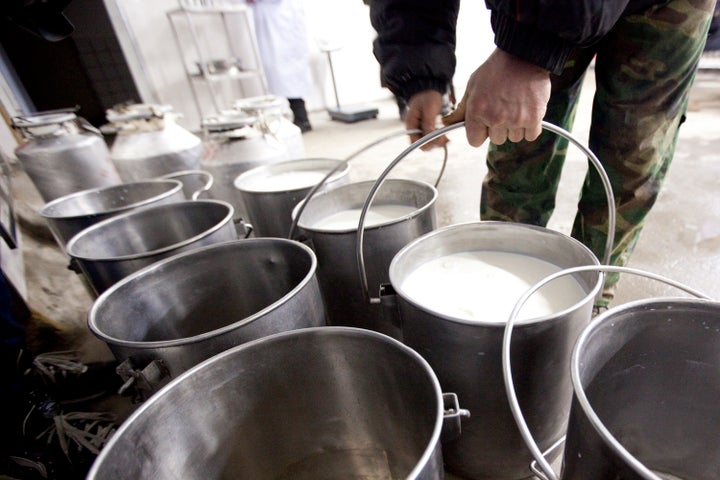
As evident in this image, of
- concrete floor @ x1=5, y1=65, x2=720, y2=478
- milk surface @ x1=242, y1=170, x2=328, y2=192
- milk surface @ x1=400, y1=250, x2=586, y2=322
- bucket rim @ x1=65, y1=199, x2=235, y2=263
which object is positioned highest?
bucket rim @ x1=65, y1=199, x2=235, y2=263

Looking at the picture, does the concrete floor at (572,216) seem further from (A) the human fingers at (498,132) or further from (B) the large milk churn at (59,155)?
(A) the human fingers at (498,132)

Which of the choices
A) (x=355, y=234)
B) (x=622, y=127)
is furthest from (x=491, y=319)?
(x=622, y=127)

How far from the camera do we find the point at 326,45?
3.47 m

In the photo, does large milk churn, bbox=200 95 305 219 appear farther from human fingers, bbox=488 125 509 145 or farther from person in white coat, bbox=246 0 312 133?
person in white coat, bbox=246 0 312 133

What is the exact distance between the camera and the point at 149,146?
140 centimetres

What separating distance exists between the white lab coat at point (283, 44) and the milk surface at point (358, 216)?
8.35ft

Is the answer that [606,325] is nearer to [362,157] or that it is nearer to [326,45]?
[362,157]

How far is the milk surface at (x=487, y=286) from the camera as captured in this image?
0.60 metres

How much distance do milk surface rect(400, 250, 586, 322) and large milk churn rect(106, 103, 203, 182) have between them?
1095 millimetres

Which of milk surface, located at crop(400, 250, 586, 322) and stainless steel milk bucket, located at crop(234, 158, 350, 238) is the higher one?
stainless steel milk bucket, located at crop(234, 158, 350, 238)

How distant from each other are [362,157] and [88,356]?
1.79m

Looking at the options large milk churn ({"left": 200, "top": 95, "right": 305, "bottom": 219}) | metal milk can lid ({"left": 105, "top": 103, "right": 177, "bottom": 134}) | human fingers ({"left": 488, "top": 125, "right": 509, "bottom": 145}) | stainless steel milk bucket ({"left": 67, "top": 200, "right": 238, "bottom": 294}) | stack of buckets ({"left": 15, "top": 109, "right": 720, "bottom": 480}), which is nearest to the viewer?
stack of buckets ({"left": 15, "top": 109, "right": 720, "bottom": 480})

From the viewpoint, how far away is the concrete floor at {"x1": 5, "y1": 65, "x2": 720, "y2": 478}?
1120 mm

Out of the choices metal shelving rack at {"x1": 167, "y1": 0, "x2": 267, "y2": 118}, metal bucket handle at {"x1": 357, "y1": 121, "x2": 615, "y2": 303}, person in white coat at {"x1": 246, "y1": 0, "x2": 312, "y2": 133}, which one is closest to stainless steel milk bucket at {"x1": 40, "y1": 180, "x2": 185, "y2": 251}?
metal bucket handle at {"x1": 357, "y1": 121, "x2": 615, "y2": 303}
